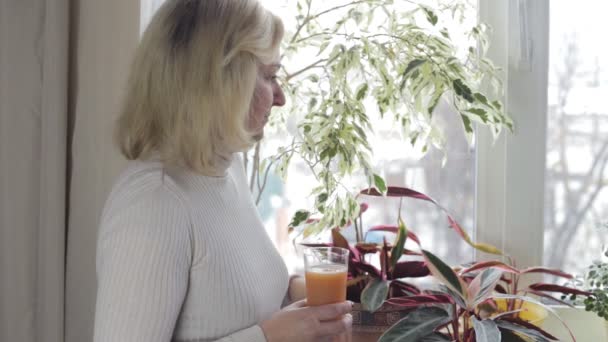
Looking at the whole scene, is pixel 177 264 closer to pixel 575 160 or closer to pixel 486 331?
pixel 486 331

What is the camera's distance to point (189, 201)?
1.08 m

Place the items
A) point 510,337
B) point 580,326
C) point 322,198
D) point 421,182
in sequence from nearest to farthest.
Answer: point 510,337 → point 322,198 → point 580,326 → point 421,182

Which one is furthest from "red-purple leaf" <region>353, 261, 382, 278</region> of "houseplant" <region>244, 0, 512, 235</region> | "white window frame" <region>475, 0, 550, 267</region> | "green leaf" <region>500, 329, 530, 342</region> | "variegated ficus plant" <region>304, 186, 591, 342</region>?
"white window frame" <region>475, 0, 550, 267</region>

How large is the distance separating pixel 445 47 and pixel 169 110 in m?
0.74

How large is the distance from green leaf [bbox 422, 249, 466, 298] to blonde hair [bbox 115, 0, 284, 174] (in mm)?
597

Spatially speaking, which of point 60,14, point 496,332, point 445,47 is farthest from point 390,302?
point 60,14

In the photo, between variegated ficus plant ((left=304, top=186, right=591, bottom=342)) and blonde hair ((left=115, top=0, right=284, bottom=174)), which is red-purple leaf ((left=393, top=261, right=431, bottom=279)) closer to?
variegated ficus plant ((left=304, top=186, right=591, bottom=342))

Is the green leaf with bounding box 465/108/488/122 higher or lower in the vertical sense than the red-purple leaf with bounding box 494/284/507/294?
higher

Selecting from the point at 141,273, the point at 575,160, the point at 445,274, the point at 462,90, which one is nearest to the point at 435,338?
the point at 445,274

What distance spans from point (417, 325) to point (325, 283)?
11.4 inches

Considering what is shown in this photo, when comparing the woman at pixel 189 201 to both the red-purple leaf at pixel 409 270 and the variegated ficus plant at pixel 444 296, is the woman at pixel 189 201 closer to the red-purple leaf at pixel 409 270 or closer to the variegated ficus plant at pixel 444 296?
A: the variegated ficus plant at pixel 444 296

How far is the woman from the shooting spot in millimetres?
988

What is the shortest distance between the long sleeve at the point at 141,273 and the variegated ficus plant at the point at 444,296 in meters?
0.54

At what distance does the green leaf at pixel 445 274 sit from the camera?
143 cm
